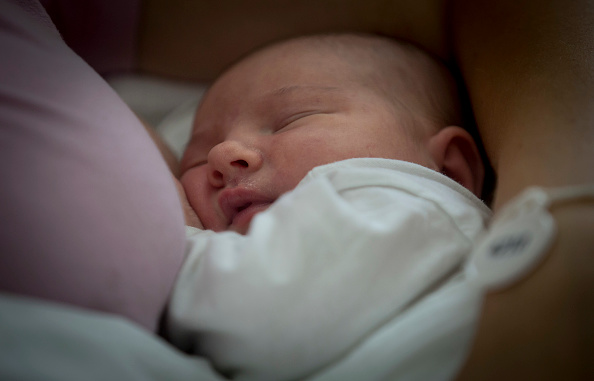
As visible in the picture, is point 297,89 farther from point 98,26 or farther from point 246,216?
point 98,26

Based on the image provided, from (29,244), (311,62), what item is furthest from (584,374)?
(311,62)

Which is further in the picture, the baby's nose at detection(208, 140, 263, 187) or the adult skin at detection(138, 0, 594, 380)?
the baby's nose at detection(208, 140, 263, 187)

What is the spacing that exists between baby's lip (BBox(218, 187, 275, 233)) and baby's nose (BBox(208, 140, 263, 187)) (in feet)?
0.08

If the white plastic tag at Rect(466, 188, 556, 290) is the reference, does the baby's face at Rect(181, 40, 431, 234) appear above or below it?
below

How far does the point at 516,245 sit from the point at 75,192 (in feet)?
1.37

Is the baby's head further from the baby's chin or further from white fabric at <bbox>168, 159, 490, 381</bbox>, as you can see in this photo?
white fabric at <bbox>168, 159, 490, 381</bbox>

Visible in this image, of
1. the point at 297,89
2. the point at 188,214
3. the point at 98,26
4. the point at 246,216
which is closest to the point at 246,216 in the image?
the point at 246,216

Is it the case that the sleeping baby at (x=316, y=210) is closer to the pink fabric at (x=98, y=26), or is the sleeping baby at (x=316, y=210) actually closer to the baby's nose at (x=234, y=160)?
the baby's nose at (x=234, y=160)

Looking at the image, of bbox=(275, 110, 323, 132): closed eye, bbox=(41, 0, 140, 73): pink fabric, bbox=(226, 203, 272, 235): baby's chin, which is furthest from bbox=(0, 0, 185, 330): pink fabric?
bbox=(41, 0, 140, 73): pink fabric

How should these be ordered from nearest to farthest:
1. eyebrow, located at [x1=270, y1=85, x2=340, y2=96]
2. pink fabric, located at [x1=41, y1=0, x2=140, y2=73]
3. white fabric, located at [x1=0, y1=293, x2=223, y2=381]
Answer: white fabric, located at [x1=0, y1=293, x2=223, y2=381], eyebrow, located at [x1=270, y1=85, x2=340, y2=96], pink fabric, located at [x1=41, y1=0, x2=140, y2=73]

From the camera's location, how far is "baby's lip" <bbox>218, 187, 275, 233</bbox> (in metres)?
0.80

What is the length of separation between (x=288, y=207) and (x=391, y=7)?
686mm

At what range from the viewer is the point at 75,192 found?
533 millimetres

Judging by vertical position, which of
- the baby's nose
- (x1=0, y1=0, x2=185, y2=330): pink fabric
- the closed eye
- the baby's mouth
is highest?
(x1=0, y1=0, x2=185, y2=330): pink fabric
